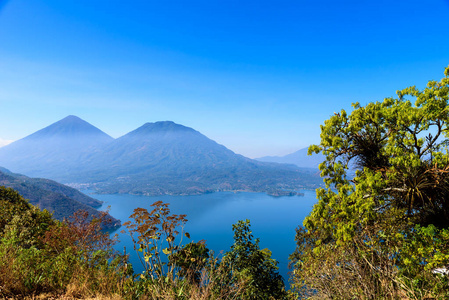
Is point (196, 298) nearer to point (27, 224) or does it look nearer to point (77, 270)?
point (77, 270)

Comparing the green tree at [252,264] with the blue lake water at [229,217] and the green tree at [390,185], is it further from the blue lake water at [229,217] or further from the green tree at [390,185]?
the blue lake water at [229,217]

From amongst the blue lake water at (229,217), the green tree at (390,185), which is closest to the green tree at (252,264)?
the green tree at (390,185)

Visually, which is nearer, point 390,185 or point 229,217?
point 390,185

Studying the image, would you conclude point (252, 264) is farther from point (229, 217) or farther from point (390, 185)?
point (229, 217)

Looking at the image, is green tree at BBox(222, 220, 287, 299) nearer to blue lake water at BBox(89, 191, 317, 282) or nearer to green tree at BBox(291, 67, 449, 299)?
green tree at BBox(291, 67, 449, 299)

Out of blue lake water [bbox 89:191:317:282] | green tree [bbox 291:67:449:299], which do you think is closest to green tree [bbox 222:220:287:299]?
green tree [bbox 291:67:449:299]

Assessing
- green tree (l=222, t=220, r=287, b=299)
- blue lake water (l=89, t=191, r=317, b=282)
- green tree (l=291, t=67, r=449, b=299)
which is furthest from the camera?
blue lake water (l=89, t=191, r=317, b=282)

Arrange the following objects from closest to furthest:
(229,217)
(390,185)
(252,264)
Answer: (390,185) → (252,264) → (229,217)

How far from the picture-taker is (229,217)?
119438 millimetres

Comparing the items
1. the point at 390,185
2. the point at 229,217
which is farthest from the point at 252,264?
the point at 229,217

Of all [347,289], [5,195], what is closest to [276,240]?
[5,195]

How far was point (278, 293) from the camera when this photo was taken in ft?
26.2

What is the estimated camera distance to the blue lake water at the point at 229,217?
78.6m

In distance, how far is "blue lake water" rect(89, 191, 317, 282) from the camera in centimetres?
7856
